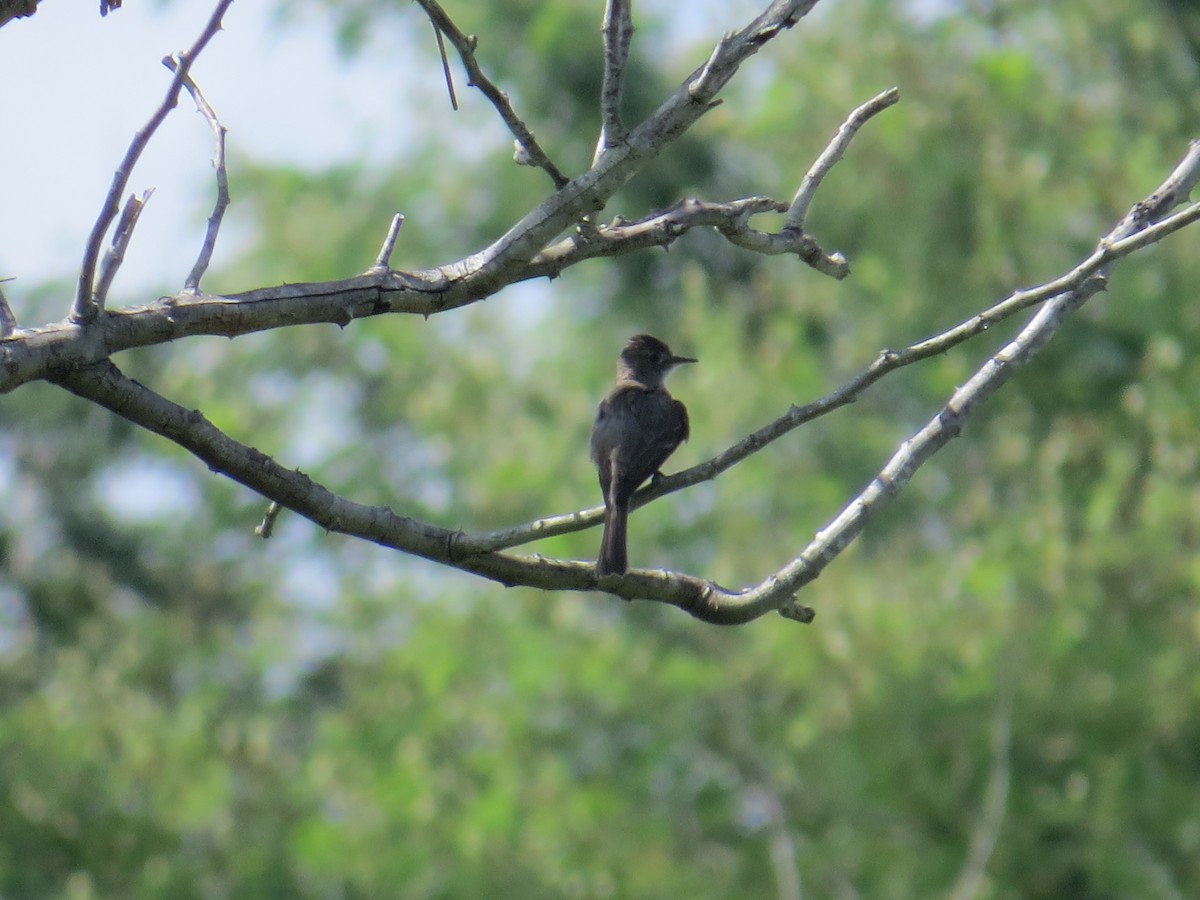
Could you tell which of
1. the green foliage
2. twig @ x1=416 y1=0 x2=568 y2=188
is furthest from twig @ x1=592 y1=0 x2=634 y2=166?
the green foliage

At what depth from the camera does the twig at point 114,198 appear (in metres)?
Answer: 2.91

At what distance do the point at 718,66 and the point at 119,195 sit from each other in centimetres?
134

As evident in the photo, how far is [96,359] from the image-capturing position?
9.79ft

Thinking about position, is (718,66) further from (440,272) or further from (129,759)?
(129,759)

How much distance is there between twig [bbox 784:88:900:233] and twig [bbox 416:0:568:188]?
66cm

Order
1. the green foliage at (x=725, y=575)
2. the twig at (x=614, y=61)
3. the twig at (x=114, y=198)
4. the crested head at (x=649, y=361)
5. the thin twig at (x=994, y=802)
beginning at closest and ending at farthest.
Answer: the twig at (x=114, y=198) < the twig at (x=614, y=61) < the crested head at (x=649, y=361) < the thin twig at (x=994, y=802) < the green foliage at (x=725, y=575)

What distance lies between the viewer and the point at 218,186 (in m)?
3.43

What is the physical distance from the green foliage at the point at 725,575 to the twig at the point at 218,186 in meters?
8.08

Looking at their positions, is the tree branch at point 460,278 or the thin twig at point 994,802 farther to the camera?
the thin twig at point 994,802

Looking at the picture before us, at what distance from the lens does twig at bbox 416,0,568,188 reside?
3.16m

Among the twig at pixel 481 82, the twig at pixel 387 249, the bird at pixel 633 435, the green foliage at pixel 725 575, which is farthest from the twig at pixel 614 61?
the green foliage at pixel 725 575

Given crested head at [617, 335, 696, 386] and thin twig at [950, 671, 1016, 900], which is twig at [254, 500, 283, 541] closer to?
crested head at [617, 335, 696, 386]

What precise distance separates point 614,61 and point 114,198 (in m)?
1.19

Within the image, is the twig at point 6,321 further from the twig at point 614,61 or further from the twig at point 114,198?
the twig at point 614,61
